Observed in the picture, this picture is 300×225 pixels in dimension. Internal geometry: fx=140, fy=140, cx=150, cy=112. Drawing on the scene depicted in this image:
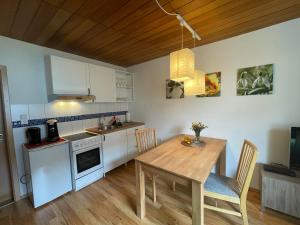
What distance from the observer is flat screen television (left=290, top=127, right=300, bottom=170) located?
1.63 meters

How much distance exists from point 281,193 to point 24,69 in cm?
377

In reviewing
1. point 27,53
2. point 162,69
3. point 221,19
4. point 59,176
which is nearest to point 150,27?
point 221,19

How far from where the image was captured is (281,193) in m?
1.61

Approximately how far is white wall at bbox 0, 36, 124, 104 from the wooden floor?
1532mm

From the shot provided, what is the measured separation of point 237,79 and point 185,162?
154 centimetres

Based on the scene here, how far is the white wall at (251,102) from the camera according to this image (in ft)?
5.85

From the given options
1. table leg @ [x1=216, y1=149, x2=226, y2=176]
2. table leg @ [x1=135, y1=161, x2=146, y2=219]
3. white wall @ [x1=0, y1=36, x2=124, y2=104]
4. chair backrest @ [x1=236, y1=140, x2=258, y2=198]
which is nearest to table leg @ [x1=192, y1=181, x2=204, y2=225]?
chair backrest @ [x1=236, y1=140, x2=258, y2=198]

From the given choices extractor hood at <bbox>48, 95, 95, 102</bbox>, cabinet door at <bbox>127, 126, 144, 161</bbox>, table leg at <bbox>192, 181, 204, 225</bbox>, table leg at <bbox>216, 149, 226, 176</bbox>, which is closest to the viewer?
table leg at <bbox>192, 181, 204, 225</bbox>

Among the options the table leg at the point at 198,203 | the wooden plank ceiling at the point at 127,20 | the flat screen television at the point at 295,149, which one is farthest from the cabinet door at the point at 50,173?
the flat screen television at the point at 295,149

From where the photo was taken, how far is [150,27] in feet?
5.88

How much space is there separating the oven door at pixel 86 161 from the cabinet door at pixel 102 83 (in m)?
0.97

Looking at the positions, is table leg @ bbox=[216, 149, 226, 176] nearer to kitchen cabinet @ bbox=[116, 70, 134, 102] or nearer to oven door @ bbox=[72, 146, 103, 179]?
oven door @ bbox=[72, 146, 103, 179]

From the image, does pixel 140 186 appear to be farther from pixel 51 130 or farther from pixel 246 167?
pixel 51 130

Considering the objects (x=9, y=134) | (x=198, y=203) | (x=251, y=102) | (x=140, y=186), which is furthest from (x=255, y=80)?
(x=9, y=134)
